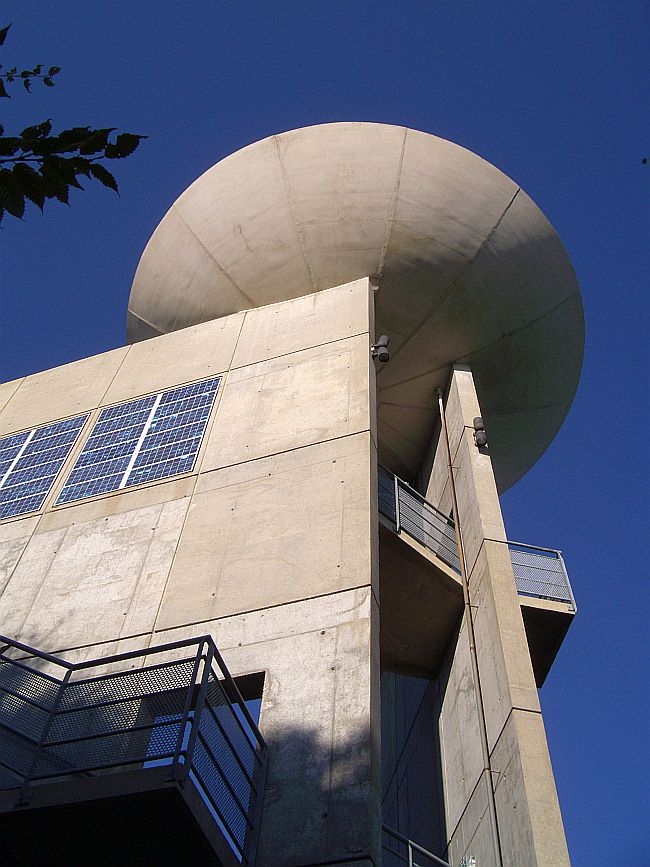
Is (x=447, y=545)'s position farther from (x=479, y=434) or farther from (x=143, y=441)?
(x=143, y=441)

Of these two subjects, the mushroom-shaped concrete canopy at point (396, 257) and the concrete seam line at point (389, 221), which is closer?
the concrete seam line at point (389, 221)

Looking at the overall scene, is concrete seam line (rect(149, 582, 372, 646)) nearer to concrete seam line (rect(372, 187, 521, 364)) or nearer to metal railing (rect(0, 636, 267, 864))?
metal railing (rect(0, 636, 267, 864))

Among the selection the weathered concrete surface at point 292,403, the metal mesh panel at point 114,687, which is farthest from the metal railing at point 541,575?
the metal mesh panel at point 114,687

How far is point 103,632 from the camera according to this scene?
8422 millimetres

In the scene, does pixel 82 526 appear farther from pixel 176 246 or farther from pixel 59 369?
pixel 176 246

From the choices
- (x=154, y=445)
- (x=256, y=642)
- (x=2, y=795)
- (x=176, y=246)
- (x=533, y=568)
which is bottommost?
(x=2, y=795)

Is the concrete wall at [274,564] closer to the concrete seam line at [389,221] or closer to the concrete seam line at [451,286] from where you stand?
the concrete seam line at [389,221]

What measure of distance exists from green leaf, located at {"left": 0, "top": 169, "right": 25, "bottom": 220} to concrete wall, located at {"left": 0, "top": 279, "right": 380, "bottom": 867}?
4606 millimetres

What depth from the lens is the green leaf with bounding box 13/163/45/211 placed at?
11.8 feet

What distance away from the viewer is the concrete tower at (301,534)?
19.7 ft

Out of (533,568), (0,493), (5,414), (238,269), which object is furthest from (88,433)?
(533,568)

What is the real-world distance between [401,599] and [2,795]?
23.8ft

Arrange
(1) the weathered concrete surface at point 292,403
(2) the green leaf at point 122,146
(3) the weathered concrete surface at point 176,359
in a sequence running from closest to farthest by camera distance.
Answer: (2) the green leaf at point 122,146 → (1) the weathered concrete surface at point 292,403 → (3) the weathered concrete surface at point 176,359

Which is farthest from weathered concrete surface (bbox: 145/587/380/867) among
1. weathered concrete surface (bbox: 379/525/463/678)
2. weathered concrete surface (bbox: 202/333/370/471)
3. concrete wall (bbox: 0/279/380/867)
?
weathered concrete surface (bbox: 379/525/463/678)
